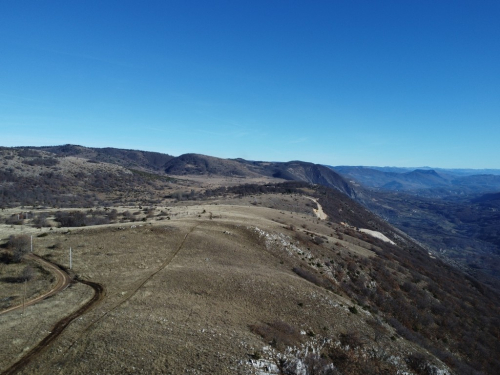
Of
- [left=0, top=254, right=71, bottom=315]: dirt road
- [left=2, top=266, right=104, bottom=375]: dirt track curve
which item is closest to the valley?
[left=2, top=266, right=104, bottom=375]: dirt track curve

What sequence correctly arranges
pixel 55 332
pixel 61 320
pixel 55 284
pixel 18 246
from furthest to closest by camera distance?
pixel 18 246 → pixel 55 284 → pixel 61 320 → pixel 55 332

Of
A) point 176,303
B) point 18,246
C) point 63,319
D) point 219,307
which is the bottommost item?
point 219,307

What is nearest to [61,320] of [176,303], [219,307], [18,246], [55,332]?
[55,332]

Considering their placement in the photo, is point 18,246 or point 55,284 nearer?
point 55,284

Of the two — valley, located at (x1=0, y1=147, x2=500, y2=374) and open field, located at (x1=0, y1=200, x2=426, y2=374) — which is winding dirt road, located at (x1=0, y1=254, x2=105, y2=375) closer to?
valley, located at (x1=0, y1=147, x2=500, y2=374)

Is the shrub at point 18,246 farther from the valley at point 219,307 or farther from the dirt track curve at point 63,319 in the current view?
the dirt track curve at point 63,319

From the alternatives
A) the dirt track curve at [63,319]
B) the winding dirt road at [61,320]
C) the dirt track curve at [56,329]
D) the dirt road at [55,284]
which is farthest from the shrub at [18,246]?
the dirt track curve at [56,329]

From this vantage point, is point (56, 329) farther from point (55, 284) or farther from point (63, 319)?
point (55, 284)

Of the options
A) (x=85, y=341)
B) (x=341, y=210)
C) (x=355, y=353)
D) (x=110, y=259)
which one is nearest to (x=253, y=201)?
(x=341, y=210)

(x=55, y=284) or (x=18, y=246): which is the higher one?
(x=18, y=246)
